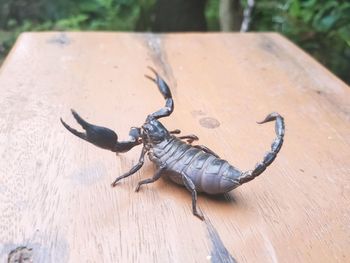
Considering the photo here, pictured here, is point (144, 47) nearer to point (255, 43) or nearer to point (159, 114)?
point (255, 43)

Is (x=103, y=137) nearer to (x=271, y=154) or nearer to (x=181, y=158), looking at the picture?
(x=181, y=158)

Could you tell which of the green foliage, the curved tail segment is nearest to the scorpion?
the curved tail segment

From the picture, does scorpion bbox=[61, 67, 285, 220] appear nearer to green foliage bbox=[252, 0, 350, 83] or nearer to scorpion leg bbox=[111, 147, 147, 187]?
scorpion leg bbox=[111, 147, 147, 187]

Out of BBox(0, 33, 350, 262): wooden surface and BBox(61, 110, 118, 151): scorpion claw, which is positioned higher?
BBox(61, 110, 118, 151): scorpion claw

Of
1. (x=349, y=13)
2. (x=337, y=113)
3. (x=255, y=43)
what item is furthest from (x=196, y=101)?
(x=349, y=13)

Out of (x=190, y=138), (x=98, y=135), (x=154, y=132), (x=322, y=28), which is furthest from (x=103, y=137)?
(x=322, y=28)

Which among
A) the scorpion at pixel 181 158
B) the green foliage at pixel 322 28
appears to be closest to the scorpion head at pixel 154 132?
the scorpion at pixel 181 158

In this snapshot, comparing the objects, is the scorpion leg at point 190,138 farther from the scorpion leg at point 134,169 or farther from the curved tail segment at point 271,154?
the curved tail segment at point 271,154
